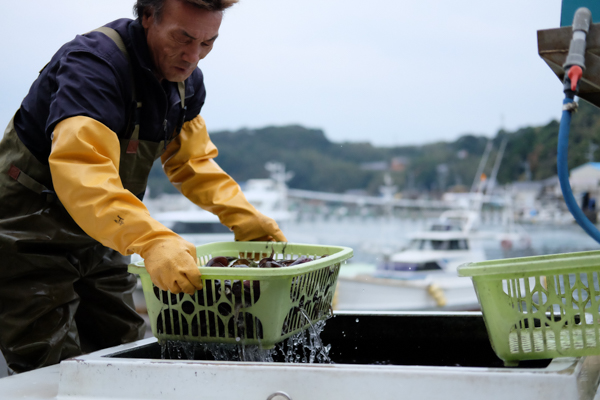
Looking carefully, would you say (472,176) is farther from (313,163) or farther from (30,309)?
(30,309)

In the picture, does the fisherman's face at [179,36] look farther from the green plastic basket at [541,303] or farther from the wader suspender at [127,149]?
the green plastic basket at [541,303]

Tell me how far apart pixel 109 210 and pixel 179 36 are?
1.52 ft

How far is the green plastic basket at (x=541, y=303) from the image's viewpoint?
889 mm

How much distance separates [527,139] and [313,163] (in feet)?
44.9

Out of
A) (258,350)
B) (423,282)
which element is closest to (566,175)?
(258,350)

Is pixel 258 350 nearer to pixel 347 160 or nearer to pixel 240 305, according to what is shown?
pixel 240 305

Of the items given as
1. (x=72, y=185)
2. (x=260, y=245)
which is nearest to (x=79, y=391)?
(x=72, y=185)

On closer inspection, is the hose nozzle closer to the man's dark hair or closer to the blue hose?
the blue hose

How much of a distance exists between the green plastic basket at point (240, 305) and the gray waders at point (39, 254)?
0.39m

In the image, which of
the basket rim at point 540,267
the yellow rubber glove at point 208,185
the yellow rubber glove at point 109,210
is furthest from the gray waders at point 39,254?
the basket rim at point 540,267

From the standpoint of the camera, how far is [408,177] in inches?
1401

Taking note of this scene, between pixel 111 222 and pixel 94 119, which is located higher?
pixel 94 119

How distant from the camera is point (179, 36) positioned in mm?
1272

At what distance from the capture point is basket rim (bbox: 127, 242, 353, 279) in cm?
106
